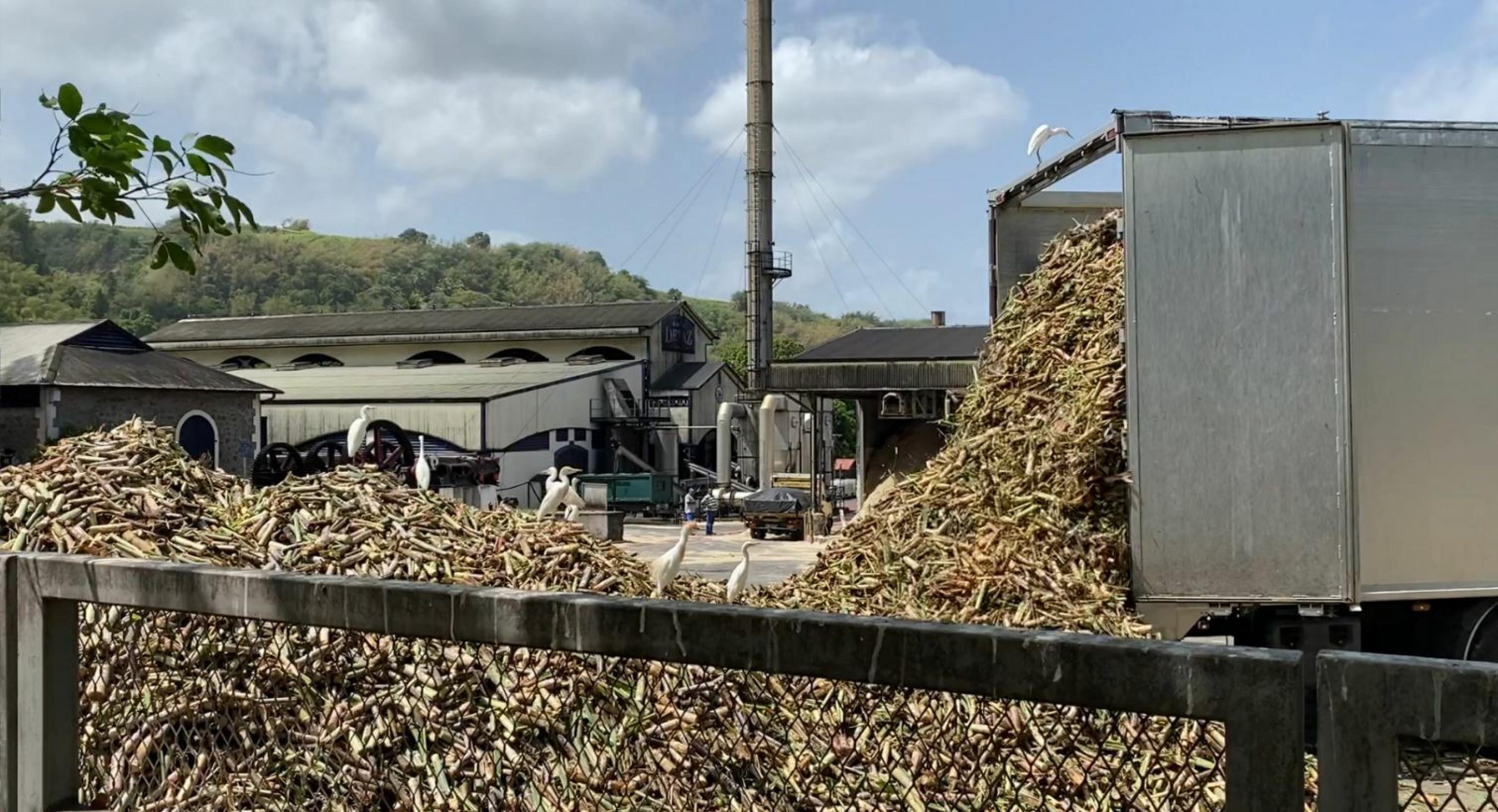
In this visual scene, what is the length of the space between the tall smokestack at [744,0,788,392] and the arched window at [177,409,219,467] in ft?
54.6

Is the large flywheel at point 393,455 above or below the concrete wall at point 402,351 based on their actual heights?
below

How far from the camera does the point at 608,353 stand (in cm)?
4931

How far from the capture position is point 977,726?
5207mm

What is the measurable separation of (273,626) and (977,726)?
300 centimetres

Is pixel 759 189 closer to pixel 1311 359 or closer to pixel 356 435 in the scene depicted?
pixel 356 435

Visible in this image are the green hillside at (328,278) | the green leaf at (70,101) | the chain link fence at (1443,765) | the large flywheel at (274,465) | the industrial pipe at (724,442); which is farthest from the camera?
the green hillside at (328,278)

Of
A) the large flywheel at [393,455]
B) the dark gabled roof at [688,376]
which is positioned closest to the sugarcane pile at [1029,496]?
the large flywheel at [393,455]

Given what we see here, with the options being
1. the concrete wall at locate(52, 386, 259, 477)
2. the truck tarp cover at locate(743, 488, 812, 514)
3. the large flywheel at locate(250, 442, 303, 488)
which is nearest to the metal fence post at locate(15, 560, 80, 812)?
the large flywheel at locate(250, 442, 303, 488)

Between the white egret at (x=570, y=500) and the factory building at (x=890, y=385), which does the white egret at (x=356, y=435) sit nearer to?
the white egret at (x=570, y=500)

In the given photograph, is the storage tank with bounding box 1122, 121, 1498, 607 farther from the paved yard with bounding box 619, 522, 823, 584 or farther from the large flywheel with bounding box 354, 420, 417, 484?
the large flywheel with bounding box 354, 420, 417, 484

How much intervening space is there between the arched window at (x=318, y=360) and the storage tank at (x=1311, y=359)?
51.4 metres

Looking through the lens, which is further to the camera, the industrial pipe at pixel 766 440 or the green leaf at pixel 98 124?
the industrial pipe at pixel 766 440

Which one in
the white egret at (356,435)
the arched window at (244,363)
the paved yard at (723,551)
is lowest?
the paved yard at (723,551)

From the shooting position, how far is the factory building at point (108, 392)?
28859 mm
